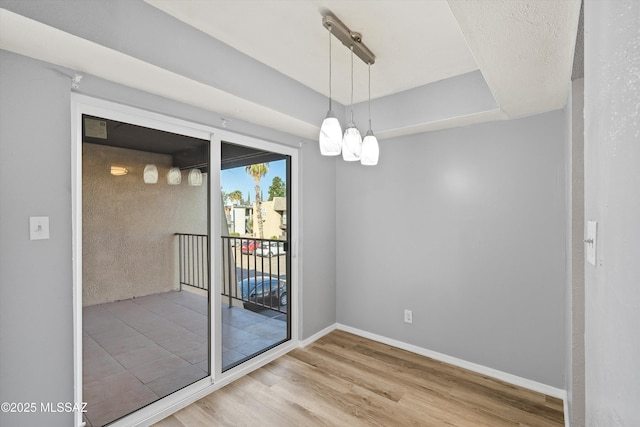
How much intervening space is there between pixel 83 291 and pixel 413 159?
2807mm

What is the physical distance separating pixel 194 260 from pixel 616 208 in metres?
2.36

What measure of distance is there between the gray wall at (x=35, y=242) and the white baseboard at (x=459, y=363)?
6.82 ft

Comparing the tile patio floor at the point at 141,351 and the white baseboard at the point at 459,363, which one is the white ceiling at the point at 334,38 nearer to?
the tile patio floor at the point at 141,351

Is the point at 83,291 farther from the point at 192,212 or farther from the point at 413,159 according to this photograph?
the point at 413,159

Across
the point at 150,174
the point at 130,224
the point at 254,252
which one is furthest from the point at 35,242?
the point at 254,252

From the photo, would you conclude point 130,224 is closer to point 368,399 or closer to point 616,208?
point 368,399

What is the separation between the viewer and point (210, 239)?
2.35 m

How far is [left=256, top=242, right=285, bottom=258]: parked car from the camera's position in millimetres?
3107

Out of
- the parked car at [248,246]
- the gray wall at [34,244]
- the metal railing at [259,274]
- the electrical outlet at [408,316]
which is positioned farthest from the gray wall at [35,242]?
the electrical outlet at [408,316]

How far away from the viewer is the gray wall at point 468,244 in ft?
7.50

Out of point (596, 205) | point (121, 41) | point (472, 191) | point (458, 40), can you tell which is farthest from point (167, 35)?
point (472, 191)

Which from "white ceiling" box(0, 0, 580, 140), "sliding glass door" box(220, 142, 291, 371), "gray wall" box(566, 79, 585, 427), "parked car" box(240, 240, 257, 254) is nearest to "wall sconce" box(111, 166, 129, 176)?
"white ceiling" box(0, 0, 580, 140)

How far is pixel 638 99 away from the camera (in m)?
0.41

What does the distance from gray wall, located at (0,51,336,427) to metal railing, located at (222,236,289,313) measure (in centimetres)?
124
